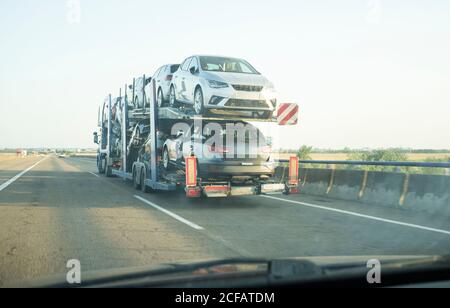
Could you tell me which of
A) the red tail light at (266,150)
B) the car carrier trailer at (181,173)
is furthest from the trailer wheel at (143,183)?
the red tail light at (266,150)

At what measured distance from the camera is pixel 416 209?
10.9 m

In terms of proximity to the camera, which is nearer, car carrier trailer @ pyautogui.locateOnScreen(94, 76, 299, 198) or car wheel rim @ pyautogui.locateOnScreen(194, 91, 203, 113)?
car carrier trailer @ pyautogui.locateOnScreen(94, 76, 299, 198)

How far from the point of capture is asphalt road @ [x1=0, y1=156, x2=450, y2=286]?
618 cm

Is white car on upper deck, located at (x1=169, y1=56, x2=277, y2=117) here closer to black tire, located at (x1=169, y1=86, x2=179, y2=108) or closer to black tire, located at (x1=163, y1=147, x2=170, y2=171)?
black tire, located at (x1=169, y1=86, x2=179, y2=108)

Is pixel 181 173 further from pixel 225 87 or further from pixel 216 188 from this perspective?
pixel 225 87

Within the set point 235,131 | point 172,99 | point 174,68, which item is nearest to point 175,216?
point 235,131

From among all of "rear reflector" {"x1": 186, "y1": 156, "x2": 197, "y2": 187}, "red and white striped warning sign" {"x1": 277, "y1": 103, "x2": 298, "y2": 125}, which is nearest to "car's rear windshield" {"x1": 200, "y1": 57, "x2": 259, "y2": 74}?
"red and white striped warning sign" {"x1": 277, "y1": 103, "x2": 298, "y2": 125}

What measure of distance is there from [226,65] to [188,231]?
571 centimetres

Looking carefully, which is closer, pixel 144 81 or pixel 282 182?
pixel 282 182

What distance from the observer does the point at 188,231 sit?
8008 mm

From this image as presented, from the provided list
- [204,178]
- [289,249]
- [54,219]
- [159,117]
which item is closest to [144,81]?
[159,117]

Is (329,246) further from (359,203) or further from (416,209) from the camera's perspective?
(359,203)

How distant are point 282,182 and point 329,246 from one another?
491cm

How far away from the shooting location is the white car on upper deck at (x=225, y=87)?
36.8 ft
